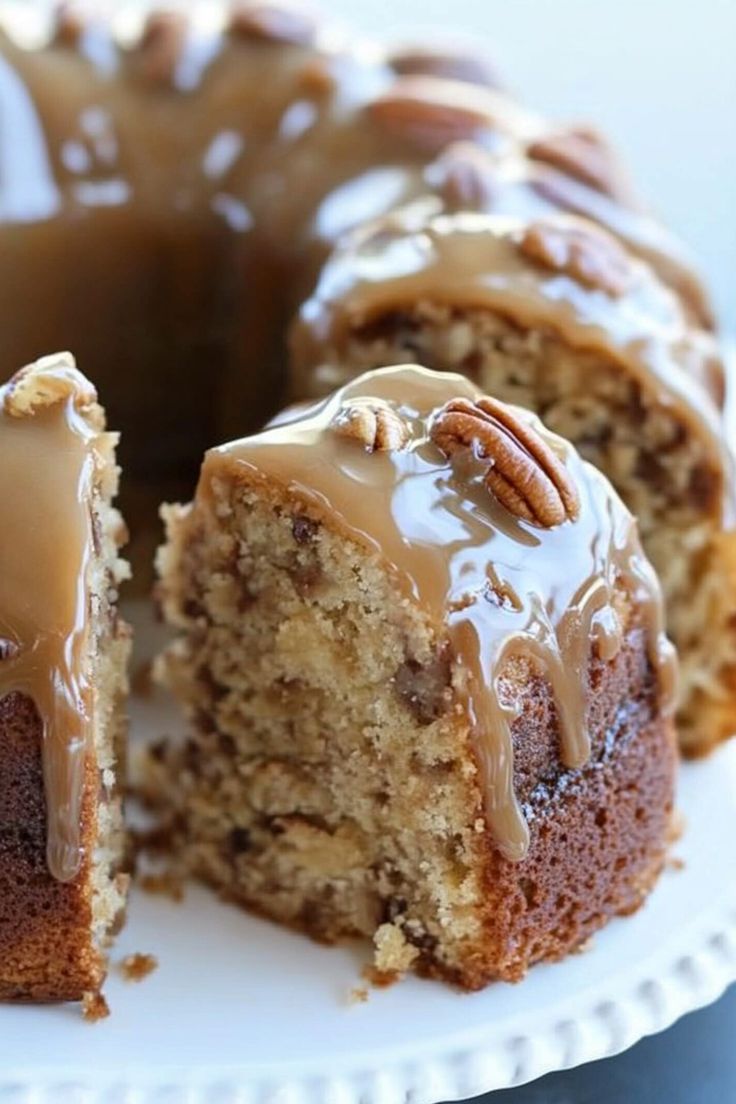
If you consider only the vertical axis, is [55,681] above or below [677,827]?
above

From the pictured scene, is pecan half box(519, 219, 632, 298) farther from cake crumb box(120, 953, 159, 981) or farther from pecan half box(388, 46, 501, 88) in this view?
cake crumb box(120, 953, 159, 981)

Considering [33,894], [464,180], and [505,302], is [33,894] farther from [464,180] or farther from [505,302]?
[464,180]

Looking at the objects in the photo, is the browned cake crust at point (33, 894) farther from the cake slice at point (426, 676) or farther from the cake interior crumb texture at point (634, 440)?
the cake interior crumb texture at point (634, 440)

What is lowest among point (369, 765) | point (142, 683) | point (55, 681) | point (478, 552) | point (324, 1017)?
point (142, 683)

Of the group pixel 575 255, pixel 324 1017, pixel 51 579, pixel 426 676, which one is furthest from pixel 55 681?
pixel 575 255

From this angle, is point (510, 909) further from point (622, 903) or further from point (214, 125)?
point (214, 125)

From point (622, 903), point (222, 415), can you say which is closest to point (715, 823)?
point (622, 903)

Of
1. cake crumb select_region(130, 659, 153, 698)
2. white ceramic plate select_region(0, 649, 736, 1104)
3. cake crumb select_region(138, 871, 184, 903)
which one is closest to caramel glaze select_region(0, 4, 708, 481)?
cake crumb select_region(130, 659, 153, 698)
